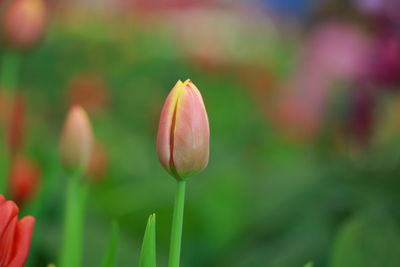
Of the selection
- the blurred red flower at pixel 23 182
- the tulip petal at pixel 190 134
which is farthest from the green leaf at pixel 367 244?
the blurred red flower at pixel 23 182

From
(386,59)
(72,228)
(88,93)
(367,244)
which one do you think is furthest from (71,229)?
(88,93)

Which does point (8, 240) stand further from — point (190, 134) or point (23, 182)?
point (23, 182)

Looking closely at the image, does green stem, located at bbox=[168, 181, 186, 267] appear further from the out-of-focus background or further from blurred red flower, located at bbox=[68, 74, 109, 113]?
blurred red flower, located at bbox=[68, 74, 109, 113]

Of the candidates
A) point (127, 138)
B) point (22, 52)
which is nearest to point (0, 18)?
point (127, 138)

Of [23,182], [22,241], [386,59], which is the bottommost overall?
[22,241]

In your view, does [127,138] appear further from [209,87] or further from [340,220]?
[340,220]

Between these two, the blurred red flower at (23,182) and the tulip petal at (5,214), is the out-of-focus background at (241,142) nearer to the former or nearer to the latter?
the blurred red flower at (23,182)

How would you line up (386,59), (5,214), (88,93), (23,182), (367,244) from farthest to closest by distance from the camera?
(88,93) < (386,59) < (23,182) < (367,244) < (5,214)
